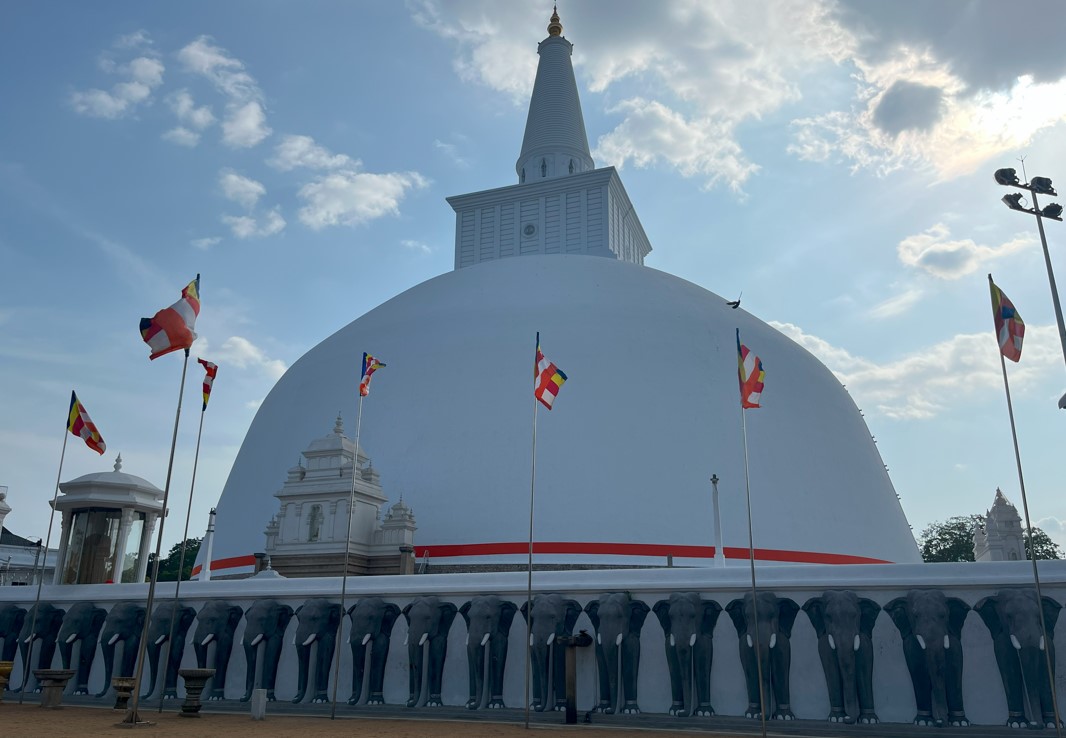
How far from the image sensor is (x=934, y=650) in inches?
559

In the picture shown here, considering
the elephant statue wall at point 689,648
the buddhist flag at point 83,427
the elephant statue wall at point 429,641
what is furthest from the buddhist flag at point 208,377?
the elephant statue wall at point 689,648

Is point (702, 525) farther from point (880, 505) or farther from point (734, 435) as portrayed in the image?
point (880, 505)

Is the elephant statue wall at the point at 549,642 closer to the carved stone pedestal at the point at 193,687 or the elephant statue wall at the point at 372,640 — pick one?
the elephant statue wall at the point at 372,640

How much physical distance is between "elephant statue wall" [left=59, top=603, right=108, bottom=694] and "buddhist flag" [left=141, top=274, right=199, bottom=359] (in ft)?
26.1

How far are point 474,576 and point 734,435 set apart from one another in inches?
357

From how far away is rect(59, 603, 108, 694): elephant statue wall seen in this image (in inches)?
766

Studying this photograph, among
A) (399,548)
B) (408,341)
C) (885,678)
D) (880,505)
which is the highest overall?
(408,341)

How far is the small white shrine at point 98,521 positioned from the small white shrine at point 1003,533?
2805 cm

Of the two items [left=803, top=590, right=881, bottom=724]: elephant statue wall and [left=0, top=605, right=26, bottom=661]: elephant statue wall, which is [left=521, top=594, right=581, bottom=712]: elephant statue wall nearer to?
[left=803, top=590, right=881, bottom=724]: elephant statue wall

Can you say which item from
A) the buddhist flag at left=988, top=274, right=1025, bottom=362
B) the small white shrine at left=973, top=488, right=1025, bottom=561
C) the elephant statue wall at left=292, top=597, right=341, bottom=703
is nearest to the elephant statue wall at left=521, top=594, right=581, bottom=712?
the elephant statue wall at left=292, top=597, right=341, bottom=703

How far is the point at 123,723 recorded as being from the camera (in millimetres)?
14414

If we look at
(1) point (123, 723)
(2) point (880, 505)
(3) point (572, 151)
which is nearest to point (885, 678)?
(2) point (880, 505)

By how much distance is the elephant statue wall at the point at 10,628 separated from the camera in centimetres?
2036

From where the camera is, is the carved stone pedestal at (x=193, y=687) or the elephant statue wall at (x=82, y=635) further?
the elephant statue wall at (x=82, y=635)
